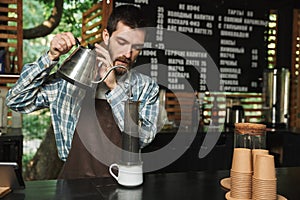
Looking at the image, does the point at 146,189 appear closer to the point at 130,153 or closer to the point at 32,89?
the point at 130,153

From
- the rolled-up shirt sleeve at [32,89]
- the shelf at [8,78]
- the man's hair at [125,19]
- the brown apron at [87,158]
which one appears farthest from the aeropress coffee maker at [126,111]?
the shelf at [8,78]

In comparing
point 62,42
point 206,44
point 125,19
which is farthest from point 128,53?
point 206,44

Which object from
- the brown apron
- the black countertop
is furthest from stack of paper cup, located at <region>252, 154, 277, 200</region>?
the brown apron

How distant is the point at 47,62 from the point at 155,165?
173 centimetres

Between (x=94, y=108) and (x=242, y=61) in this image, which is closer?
(x=94, y=108)

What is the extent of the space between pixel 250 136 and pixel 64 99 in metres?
0.91

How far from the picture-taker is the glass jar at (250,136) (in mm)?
1383

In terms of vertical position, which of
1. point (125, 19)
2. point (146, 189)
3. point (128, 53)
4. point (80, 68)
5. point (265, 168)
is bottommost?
point (146, 189)

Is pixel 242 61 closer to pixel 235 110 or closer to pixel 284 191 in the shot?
pixel 235 110

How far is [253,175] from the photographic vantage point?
4.07 ft

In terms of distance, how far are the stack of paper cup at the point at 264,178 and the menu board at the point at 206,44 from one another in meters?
2.24

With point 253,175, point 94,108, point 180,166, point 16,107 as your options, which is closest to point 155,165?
point 180,166

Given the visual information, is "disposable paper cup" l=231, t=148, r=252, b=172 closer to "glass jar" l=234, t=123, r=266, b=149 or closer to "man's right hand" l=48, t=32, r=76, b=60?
"glass jar" l=234, t=123, r=266, b=149

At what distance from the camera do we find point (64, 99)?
180 centimetres
